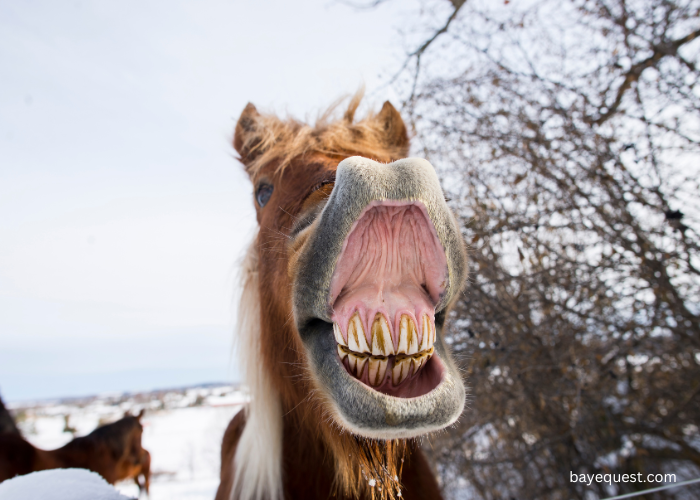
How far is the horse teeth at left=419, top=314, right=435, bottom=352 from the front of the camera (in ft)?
3.28

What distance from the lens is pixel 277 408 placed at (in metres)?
1.73

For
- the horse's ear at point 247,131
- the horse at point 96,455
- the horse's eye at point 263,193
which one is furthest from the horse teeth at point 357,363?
the horse at point 96,455

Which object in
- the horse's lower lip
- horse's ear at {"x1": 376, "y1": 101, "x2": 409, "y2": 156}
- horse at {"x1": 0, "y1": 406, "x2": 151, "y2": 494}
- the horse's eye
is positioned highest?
horse's ear at {"x1": 376, "y1": 101, "x2": 409, "y2": 156}

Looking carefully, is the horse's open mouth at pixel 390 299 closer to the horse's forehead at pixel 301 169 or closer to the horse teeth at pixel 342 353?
the horse teeth at pixel 342 353

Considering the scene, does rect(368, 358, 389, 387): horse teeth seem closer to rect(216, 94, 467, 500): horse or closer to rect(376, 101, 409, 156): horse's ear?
rect(216, 94, 467, 500): horse

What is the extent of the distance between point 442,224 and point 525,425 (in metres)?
3.50

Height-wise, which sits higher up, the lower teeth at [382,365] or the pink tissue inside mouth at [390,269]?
the pink tissue inside mouth at [390,269]

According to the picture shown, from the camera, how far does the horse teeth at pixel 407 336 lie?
3.23ft

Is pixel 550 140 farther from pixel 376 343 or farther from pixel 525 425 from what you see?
pixel 376 343

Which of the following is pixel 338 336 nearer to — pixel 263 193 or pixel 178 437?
pixel 263 193

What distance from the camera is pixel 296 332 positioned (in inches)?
50.1

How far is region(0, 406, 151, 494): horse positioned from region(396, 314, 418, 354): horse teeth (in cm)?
398

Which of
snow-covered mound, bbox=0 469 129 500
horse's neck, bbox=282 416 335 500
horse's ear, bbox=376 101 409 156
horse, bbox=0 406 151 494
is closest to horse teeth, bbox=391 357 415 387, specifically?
horse's neck, bbox=282 416 335 500

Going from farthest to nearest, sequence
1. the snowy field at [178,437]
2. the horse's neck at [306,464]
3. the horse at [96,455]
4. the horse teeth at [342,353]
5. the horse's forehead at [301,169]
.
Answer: the snowy field at [178,437] → the horse at [96,455] → the horse's neck at [306,464] → the horse's forehead at [301,169] → the horse teeth at [342,353]
